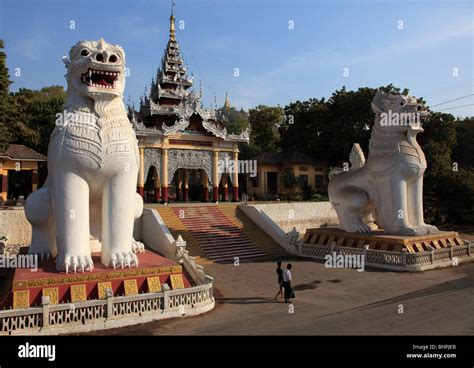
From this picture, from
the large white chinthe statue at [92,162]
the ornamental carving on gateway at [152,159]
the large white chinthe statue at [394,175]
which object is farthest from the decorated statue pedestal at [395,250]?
the ornamental carving on gateway at [152,159]

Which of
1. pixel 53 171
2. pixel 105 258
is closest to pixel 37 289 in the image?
pixel 105 258

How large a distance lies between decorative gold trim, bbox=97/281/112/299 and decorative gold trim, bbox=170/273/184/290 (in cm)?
122

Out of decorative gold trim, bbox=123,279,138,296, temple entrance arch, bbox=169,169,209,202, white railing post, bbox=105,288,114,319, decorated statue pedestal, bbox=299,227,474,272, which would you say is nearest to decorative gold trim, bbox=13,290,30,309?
white railing post, bbox=105,288,114,319

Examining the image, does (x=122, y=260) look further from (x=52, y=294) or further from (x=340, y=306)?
(x=340, y=306)

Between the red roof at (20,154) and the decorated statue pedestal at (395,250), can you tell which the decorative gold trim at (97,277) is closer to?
the decorated statue pedestal at (395,250)

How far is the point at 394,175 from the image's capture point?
12469 millimetres

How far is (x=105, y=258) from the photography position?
300 inches

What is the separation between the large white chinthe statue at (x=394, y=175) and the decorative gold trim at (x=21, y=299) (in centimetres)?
1042

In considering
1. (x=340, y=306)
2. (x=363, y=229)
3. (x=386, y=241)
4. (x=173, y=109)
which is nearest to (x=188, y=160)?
(x=173, y=109)

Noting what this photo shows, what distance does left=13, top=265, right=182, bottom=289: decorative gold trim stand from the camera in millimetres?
6686

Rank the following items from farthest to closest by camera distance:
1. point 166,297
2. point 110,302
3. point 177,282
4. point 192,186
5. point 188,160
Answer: point 192,186
point 188,160
point 177,282
point 166,297
point 110,302

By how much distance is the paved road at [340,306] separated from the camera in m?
6.58

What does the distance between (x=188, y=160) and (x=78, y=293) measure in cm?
1729

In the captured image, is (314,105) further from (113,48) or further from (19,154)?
(113,48)
